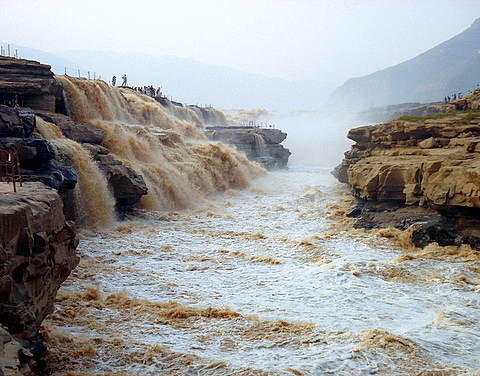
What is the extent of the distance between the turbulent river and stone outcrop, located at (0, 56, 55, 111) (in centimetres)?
483

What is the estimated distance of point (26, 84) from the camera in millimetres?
12578

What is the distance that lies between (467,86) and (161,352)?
315 feet

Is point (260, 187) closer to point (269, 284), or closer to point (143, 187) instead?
point (143, 187)

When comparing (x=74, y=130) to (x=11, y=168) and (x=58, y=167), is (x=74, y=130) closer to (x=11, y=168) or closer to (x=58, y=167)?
(x=58, y=167)

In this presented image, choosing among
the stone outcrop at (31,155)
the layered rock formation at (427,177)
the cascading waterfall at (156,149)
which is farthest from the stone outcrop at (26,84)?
the layered rock formation at (427,177)

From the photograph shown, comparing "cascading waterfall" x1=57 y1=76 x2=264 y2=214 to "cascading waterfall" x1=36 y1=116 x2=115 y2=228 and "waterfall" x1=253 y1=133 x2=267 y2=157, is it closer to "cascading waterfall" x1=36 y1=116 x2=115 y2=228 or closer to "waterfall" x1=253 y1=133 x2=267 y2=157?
"cascading waterfall" x1=36 y1=116 x2=115 y2=228

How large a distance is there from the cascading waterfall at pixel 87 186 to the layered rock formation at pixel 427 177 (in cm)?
621

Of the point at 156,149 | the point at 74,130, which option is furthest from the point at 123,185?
the point at 156,149

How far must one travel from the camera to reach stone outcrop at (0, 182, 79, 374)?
141 inches

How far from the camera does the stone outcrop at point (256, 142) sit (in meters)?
24.2

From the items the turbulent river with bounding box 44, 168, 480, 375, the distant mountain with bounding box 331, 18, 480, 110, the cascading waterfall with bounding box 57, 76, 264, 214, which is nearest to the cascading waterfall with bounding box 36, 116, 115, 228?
the turbulent river with bounding box 44, 168, 480, 375

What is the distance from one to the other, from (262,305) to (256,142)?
19.3m

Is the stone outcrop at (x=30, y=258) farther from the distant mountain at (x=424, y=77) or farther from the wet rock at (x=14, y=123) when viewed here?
the distant mountain at (x=424, y=77)

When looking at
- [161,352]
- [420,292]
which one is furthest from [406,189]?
[161,352]
